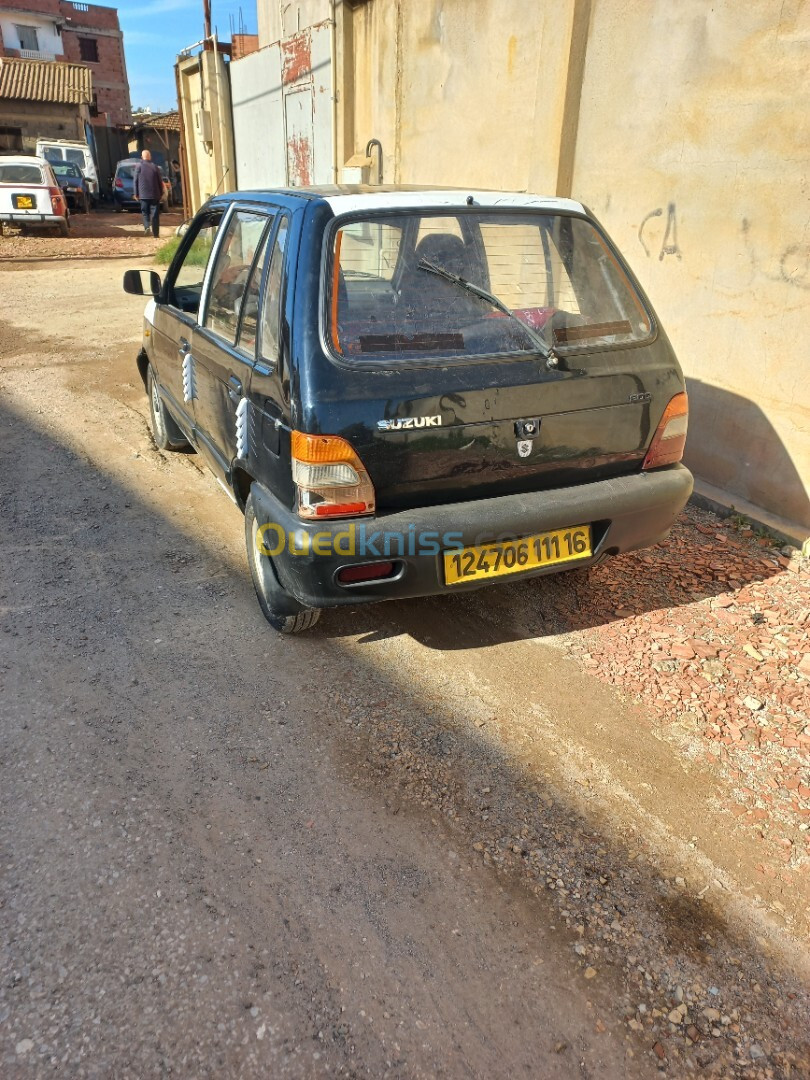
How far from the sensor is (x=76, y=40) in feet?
140

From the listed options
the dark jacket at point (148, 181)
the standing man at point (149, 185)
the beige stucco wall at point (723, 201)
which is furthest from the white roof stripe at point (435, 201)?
the dark jacket at point (148, 181)

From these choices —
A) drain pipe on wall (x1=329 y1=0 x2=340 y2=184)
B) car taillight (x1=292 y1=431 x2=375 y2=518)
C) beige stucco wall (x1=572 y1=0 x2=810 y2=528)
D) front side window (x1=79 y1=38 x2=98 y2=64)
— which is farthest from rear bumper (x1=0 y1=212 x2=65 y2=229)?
front side window (x1=79 y1=38 x2=98 y2=64)

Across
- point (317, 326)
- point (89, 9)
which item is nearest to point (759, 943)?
point (317, 326)

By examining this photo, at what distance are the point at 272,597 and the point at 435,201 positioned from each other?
5.76ft

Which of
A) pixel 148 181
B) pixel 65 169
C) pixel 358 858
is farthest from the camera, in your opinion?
pixel 65 169

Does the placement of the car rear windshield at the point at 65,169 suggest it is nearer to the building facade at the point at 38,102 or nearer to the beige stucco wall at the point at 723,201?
the building facade at the point at 38,102

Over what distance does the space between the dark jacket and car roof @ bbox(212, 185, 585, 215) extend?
637 inches

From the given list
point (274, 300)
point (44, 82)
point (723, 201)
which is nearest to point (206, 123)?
point (723, 201)

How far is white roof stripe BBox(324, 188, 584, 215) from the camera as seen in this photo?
Result: 282 centimetres

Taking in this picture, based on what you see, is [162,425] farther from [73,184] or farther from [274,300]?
[73,184]

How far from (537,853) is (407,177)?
25.3 feet

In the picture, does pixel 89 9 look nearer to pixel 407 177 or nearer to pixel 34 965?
pixel 407 177

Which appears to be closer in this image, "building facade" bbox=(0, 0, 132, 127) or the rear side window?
the rear side window

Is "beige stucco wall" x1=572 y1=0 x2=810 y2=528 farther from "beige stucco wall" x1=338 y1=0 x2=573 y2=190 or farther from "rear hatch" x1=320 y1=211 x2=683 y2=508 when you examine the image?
"rear hatch" x1=320 y1=211 x2=683 y2=508
